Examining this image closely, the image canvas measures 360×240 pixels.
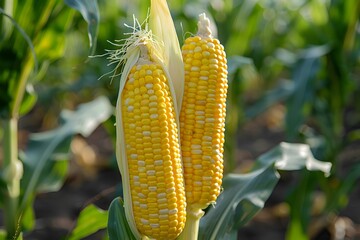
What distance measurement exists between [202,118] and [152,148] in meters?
0.17

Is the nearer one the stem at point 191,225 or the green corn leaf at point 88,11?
the stem at point 191,225

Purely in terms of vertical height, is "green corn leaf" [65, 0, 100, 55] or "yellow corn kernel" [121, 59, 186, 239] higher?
"green corn leaf" [65, 0, 100, 55]

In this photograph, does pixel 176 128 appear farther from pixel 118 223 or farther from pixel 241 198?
pixel 241 198

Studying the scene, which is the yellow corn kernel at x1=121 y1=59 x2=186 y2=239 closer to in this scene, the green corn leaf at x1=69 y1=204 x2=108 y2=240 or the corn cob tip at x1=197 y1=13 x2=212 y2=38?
the corn cob tip at x1=197 y1=13 x2=212 y2=38

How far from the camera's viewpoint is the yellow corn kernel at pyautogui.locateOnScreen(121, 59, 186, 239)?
1482 mm

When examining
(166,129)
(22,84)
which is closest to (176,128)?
(166,129)

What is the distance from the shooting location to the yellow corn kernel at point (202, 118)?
1569mm

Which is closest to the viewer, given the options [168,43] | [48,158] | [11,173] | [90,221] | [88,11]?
[168,43]

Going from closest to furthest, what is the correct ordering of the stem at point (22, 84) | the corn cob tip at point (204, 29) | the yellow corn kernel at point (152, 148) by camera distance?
1. the yellow corn kernel at point (152, 148)
2. the corn cob tip at point (204, 29)
3. the stem at point (22, 84)

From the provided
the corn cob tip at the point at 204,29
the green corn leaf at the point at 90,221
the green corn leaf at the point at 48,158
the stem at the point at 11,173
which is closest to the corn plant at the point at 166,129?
the corn cob tip at the point at 204,29

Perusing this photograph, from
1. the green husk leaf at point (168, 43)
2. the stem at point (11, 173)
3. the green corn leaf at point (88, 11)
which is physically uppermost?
the green corn leaf at point (88, 11)

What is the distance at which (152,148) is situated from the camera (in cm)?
149

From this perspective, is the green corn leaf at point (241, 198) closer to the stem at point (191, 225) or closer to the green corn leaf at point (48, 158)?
the stem at point (191, 225)

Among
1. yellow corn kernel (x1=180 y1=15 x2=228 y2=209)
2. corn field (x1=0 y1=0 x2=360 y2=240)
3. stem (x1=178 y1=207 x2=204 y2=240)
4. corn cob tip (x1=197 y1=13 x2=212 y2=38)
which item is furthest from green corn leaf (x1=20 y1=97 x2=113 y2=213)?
corn cob tip (x1=197 y1=13 x2=212 y2=38)
